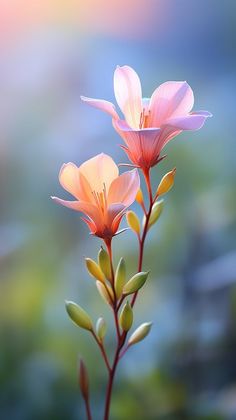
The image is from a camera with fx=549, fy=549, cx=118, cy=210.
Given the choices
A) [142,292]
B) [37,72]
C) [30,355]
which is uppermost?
[37,72]

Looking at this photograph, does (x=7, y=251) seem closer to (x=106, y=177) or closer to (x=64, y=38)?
(x=64, y=38)

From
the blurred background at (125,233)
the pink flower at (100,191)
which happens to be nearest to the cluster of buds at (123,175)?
the pink flower at (100,191)

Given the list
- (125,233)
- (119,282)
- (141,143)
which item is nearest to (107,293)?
(119,282)

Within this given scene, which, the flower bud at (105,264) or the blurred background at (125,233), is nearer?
the flower bud at (105,264)

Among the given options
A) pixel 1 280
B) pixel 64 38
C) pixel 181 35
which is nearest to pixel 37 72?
pixel 64 38

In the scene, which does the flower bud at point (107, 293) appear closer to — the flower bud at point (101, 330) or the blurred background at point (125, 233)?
the flower bud at point (101, 330)

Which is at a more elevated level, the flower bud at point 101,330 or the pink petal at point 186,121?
the pink petal at point 186,121
